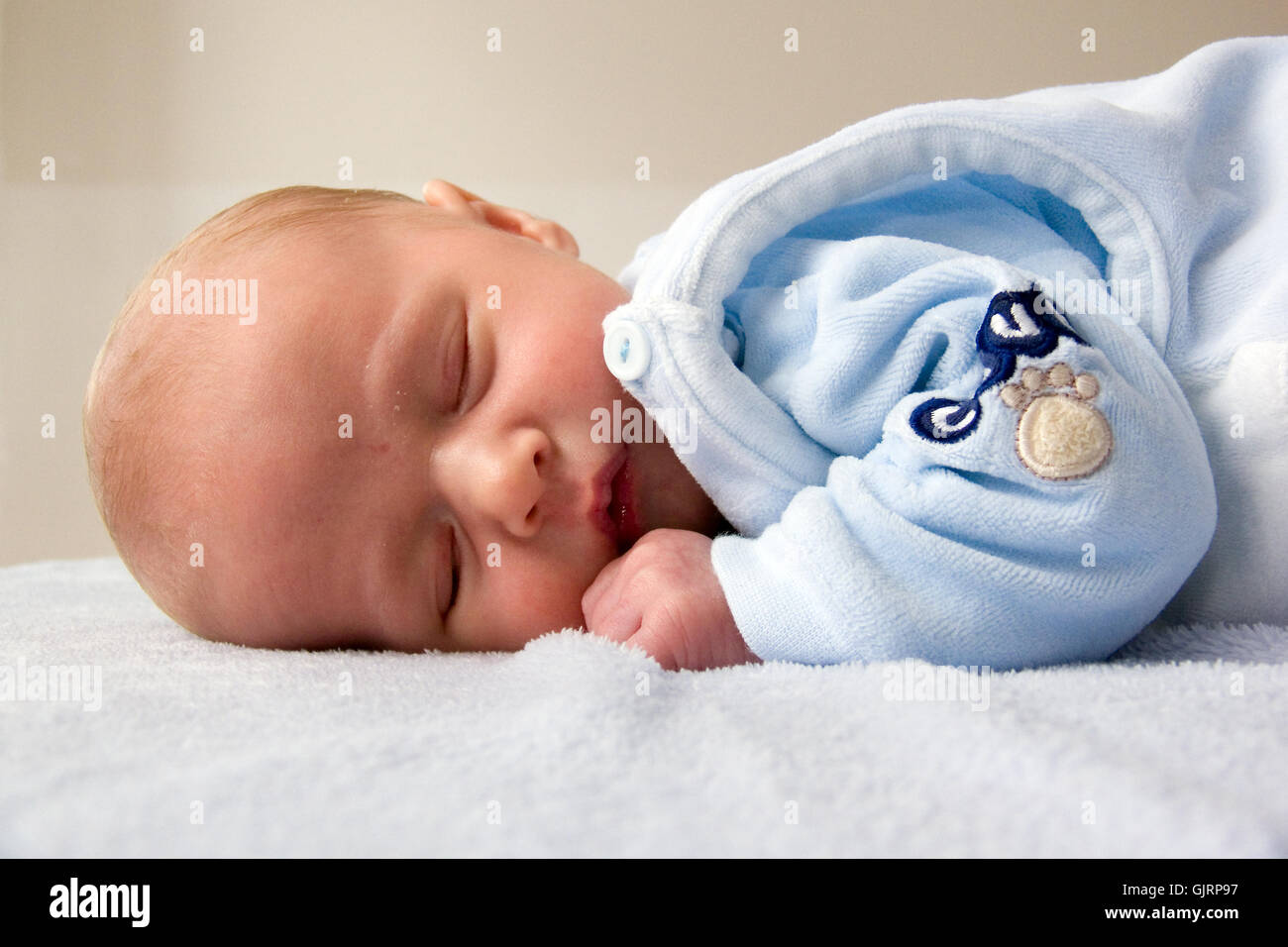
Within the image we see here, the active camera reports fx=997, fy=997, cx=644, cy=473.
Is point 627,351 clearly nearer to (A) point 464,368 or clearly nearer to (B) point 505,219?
(A) point 464,368

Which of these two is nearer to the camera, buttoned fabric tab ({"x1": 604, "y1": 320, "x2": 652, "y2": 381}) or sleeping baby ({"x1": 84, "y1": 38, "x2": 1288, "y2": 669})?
sleeping baby ({"x1": 84, "y1": 38, "x2": 1288, "y2": 669})

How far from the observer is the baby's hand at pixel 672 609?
760mm

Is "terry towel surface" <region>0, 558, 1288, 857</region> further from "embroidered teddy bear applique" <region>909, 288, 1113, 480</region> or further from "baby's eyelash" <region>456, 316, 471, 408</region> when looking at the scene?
"baby's eyelash" <region>456, 316, 471, 408</region>

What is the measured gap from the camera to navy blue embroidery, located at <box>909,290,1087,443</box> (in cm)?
73

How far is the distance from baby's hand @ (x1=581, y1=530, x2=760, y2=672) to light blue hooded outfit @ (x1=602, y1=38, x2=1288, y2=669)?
0.03 metres

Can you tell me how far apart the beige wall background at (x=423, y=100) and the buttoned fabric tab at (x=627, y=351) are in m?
1.57

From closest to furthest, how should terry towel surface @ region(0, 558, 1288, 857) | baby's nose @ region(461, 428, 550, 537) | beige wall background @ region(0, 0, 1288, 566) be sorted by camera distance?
1. terry towel surface @ region(0, 558, 1288, 857)
2. baby's nose @ region(461, 428, 550, 537)
3. beige wall background @ region(0, 0, 1288, 566)

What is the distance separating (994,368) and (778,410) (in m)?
0.20

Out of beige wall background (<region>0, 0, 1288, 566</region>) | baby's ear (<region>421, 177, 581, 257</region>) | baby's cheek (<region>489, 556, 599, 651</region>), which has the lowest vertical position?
baby's cheek (<region>489, 556, 599, 651</region>)

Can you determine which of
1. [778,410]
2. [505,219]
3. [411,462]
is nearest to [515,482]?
[411,462]

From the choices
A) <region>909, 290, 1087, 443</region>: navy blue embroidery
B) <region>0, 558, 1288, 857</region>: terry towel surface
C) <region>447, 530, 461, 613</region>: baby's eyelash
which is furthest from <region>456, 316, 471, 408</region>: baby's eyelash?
<region>909, 290, 1087, 443</region>: navy blue embroidery

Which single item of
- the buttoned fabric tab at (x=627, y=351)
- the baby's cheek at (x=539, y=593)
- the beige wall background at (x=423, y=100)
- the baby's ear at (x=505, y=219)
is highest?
the beige wall background at (x=423, y=100)

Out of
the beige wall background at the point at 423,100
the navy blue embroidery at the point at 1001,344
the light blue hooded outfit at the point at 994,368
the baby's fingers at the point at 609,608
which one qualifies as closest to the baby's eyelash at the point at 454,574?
the baby's fingers at the point at 609,608

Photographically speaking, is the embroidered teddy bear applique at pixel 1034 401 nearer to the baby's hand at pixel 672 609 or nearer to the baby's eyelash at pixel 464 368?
the baby's hand at pixel 672 609
